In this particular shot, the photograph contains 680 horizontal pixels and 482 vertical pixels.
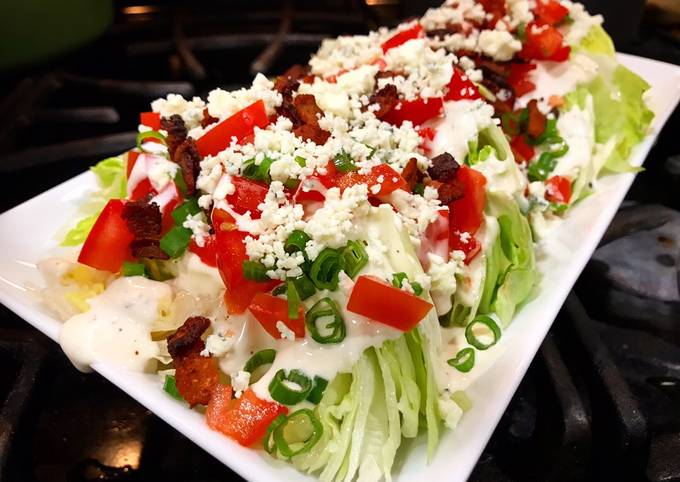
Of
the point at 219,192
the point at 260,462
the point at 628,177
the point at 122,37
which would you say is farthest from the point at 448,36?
the point at 122,37

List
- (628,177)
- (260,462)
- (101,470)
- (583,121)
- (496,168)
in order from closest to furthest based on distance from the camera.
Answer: (260,462) < (101,470) < (496,168) < (628,177) < (583,121)

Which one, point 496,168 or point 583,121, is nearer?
point 496,168

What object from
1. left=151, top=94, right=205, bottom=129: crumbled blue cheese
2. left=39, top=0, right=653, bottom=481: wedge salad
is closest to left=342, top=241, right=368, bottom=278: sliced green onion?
left=39, top=0, right=653, bottom=481: wedge salad

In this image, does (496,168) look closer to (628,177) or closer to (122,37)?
(628,177)

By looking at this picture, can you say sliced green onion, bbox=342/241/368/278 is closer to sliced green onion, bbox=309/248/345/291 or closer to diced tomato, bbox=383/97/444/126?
sliced green onion, bbox=309/248/345/291

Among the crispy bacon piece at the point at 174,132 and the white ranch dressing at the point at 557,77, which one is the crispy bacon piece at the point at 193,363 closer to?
the crispy bacon piece at the point at 174,132

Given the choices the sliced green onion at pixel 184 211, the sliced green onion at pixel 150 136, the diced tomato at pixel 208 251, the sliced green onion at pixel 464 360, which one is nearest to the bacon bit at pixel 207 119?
the sliced green onion at pixel 150 136

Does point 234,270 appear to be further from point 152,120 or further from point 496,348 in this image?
point 152,120

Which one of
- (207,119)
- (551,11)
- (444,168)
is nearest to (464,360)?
(444,168)
